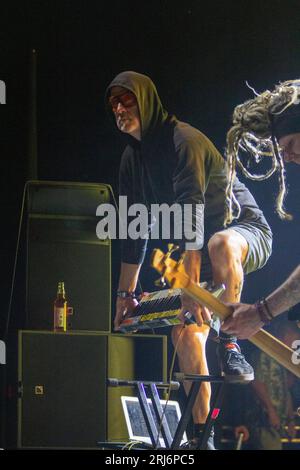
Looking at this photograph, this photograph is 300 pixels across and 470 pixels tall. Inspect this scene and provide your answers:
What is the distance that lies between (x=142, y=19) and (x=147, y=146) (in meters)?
0.70

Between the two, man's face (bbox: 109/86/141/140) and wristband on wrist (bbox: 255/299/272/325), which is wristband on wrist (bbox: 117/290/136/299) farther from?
wristband on wrist (bbox: 255/299/272/325)

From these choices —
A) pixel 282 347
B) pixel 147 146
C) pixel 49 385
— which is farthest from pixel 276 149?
pixel 49 385

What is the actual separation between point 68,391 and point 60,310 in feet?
1.32

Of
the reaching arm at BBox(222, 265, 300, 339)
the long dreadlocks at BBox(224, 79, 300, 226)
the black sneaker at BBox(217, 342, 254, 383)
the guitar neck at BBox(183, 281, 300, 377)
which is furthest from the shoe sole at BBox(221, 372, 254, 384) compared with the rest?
the long dreadlocks at BBox(224, 79, 300, 226)

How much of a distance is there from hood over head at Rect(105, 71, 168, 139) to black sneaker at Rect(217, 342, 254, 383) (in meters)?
1.17

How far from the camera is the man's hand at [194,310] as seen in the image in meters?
4.25

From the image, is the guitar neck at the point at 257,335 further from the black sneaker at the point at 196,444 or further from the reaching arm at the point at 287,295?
the black sneaker at the point at 196,444

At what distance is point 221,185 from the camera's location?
4535mm

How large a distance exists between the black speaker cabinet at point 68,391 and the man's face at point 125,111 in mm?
1081

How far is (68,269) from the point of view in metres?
4.53

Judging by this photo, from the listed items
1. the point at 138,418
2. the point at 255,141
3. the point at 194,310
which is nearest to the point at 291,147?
the point at 255,141

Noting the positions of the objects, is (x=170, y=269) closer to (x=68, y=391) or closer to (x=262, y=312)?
(x=262, y=312)

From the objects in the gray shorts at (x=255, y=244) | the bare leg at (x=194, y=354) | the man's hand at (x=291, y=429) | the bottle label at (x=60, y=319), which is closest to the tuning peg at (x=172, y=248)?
the gray shorts at (x=255, y=244)
